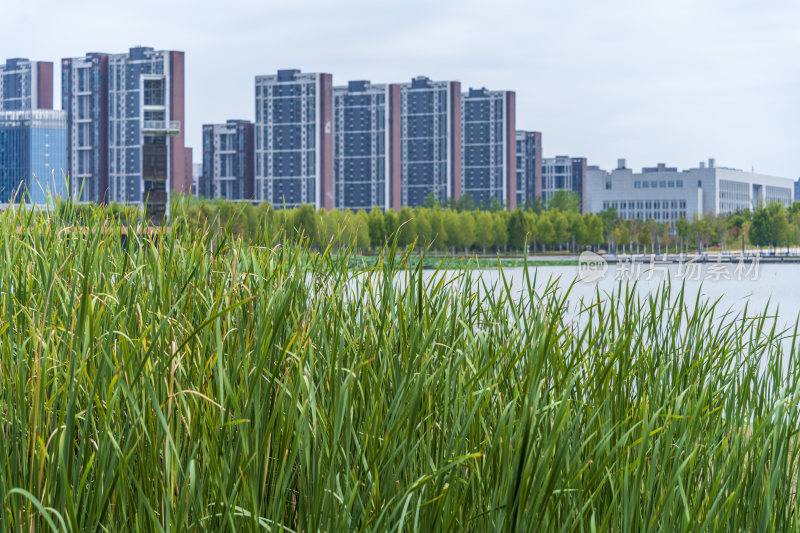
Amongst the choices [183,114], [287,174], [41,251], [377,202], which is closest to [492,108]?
[377,202]

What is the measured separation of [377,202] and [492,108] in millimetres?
14213

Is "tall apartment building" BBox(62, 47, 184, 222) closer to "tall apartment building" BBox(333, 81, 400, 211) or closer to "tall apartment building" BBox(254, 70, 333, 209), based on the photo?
Result: "tall apartment building" BBox(254, 70, 333, 209)

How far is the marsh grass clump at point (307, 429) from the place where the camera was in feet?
4.58

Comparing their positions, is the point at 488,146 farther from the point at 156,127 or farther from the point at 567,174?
the point at 156,127

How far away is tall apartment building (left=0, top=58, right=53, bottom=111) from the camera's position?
83562mm

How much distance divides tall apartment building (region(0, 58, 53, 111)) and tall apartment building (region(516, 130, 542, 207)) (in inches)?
1773

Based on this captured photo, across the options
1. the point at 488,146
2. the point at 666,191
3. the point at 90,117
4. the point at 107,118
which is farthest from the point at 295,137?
the point at 666,191

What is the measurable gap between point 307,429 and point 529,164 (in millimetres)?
92944

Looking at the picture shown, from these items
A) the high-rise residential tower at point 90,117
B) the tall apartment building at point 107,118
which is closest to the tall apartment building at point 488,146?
the tall apartment building at point 107,118

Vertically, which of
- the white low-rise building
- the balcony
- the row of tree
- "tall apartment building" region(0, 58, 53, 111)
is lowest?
the row of tree

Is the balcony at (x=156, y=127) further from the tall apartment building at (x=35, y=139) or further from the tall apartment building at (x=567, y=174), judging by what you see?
the tall apartment building at (x=567, y=174)

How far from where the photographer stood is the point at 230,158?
3152 inches

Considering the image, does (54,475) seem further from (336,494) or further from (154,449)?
(336,494)

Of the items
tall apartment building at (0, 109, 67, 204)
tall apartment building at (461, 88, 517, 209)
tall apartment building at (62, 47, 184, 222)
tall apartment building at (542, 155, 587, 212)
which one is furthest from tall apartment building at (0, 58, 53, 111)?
tall apartment building at (542, 155, 587, 212)
